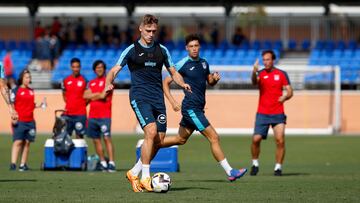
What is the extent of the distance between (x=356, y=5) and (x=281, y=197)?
31.6 meters

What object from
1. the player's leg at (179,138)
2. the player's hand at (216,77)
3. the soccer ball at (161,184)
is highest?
the player's hand at (216,77)

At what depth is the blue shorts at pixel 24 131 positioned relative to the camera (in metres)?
19.9

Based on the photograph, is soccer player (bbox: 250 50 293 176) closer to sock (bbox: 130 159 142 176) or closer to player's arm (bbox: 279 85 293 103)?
player's arm (bbox: 279 85 293 103)

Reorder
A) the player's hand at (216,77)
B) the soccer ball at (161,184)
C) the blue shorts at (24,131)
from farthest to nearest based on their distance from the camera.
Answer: the blue shorts at (24,131)
the player's hand at (216,77)
the soccer ball at (161,184)

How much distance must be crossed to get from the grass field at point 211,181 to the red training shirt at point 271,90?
1213 mm

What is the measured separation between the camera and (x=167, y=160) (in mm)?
19359

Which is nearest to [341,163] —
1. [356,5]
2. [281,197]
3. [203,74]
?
[203,74]

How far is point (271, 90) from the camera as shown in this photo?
18.5 meters

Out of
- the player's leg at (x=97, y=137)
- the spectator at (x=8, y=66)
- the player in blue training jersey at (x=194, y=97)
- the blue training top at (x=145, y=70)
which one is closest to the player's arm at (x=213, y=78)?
the player in blue training jersey at (x=194, y=97)

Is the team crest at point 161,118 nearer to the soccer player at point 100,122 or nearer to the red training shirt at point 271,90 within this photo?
the red training shirt at point 271,90

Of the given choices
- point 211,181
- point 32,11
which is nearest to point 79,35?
point 32,11

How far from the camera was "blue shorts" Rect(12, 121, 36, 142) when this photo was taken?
19938mm

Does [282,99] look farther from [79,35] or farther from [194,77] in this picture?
[79,35]

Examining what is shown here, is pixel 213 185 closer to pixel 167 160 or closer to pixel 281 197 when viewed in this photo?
pixel 281 197
